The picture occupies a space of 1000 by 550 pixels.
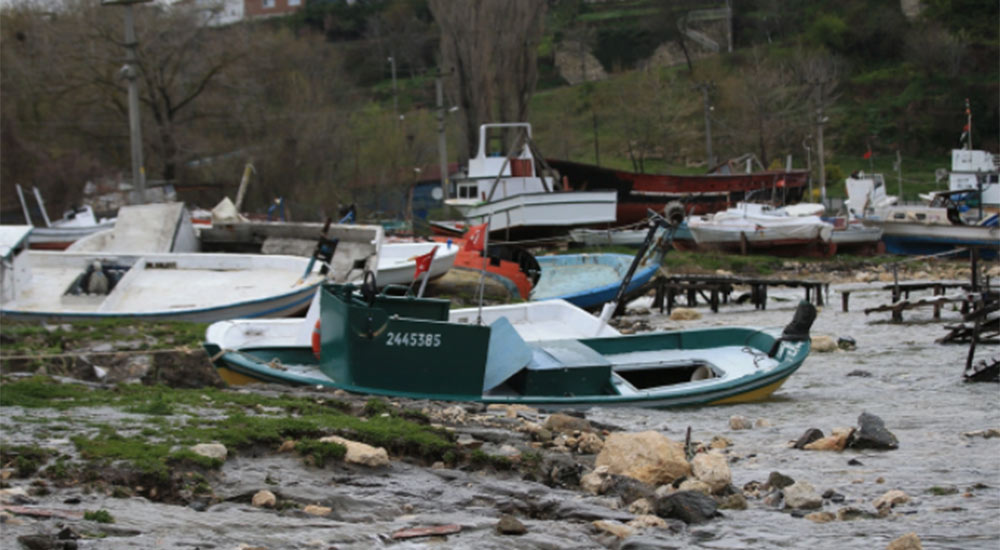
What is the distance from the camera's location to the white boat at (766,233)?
3997 cm

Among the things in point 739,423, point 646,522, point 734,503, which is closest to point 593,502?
point 646,522

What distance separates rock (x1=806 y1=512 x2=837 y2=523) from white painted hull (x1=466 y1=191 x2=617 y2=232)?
29581mm

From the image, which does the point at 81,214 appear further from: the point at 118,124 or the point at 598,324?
the point at 598,324

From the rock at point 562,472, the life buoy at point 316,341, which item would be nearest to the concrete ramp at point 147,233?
the life buoy at point 316,341

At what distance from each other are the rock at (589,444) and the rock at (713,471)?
1.28 m

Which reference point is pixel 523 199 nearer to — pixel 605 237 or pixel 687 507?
pixel 605 237

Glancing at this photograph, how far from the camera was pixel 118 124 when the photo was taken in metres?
A: 49.7

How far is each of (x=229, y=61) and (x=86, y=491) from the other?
4420 centimetres

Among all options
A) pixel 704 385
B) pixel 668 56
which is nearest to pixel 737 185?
pixel 668 56

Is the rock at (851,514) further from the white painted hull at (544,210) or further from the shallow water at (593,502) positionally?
the white painted hull at (544,210)

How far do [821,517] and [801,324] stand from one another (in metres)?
6.35

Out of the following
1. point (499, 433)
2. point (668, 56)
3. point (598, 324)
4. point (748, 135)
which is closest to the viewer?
point (499, 433)

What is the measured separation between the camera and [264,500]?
26.1 feet

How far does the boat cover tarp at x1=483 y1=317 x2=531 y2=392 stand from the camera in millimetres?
13234
